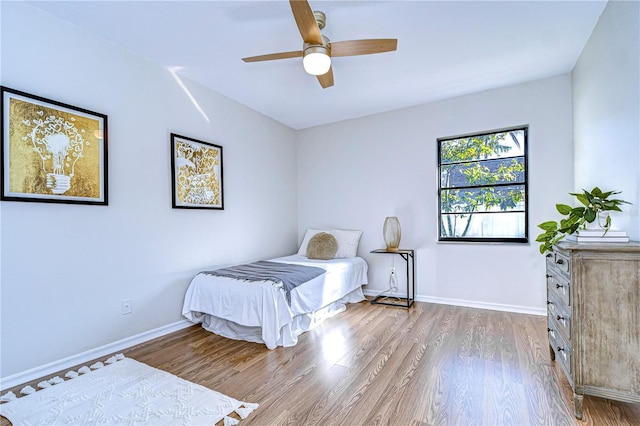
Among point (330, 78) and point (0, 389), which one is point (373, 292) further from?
point (0, 389)

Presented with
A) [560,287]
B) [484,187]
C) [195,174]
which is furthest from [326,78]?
[484,187]

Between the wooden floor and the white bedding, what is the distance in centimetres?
12

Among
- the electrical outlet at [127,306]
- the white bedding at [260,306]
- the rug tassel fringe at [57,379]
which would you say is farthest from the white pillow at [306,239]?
the rug tassel fringe at [57,379]

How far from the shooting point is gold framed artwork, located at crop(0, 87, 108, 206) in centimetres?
201

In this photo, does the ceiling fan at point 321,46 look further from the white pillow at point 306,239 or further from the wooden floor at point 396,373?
the white pillow at point 306,239

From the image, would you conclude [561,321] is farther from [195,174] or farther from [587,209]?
[195,174]

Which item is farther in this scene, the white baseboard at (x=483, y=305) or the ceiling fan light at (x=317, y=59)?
the white baseboard at (x=483, y=305)

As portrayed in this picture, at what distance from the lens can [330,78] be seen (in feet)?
8.58

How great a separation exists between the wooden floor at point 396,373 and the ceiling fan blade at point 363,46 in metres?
2.30

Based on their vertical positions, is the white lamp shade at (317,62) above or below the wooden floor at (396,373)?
above

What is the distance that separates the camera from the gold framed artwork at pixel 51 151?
201 cm

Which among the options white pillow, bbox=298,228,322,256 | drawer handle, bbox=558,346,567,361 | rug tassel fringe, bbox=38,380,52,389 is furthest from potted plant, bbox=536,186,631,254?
rug tassel fringe, bbox=38,380,52,389

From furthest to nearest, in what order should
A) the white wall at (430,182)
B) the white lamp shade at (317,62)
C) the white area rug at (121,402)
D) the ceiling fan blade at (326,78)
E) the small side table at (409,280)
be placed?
the small side table at (409,280)
the white wall at (430,182)
the ceiling fan blade at (326,78)
the white lamp shade at (317,62)
the white area rug at (121,402)

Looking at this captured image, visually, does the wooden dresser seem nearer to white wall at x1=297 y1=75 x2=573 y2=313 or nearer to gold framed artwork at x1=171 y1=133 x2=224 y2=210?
white wall at x1=297 y1=75 x2=573 y2=313
